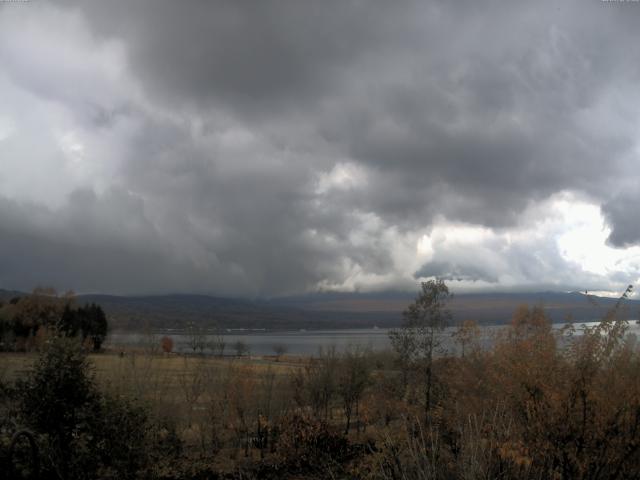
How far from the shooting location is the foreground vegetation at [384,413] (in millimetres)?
7086

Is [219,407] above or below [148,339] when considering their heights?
below

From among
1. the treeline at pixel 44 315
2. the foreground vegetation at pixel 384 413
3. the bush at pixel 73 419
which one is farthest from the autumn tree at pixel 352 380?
the treeline at pixel 44 315

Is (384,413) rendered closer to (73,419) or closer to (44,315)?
(73,419)

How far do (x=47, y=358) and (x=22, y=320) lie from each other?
288 ft

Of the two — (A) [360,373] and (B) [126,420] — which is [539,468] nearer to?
(B) [126,420]

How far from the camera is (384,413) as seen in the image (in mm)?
21578

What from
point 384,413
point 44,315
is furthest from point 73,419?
point 44,315

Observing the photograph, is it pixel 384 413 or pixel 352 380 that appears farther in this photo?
pixel 352 380

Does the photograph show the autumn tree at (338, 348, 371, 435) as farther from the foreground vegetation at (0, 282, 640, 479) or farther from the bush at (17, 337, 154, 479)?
the bush at (17, 337, 154, 479)

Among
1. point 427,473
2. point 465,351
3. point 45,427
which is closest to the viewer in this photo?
point 427,473

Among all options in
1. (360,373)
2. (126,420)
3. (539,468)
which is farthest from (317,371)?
(539,468)

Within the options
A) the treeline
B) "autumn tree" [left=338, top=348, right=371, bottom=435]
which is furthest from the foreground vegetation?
the treeline

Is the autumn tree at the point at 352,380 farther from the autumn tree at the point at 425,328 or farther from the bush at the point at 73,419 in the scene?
the bush at the point at 73,419

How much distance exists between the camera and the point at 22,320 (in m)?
86.1
